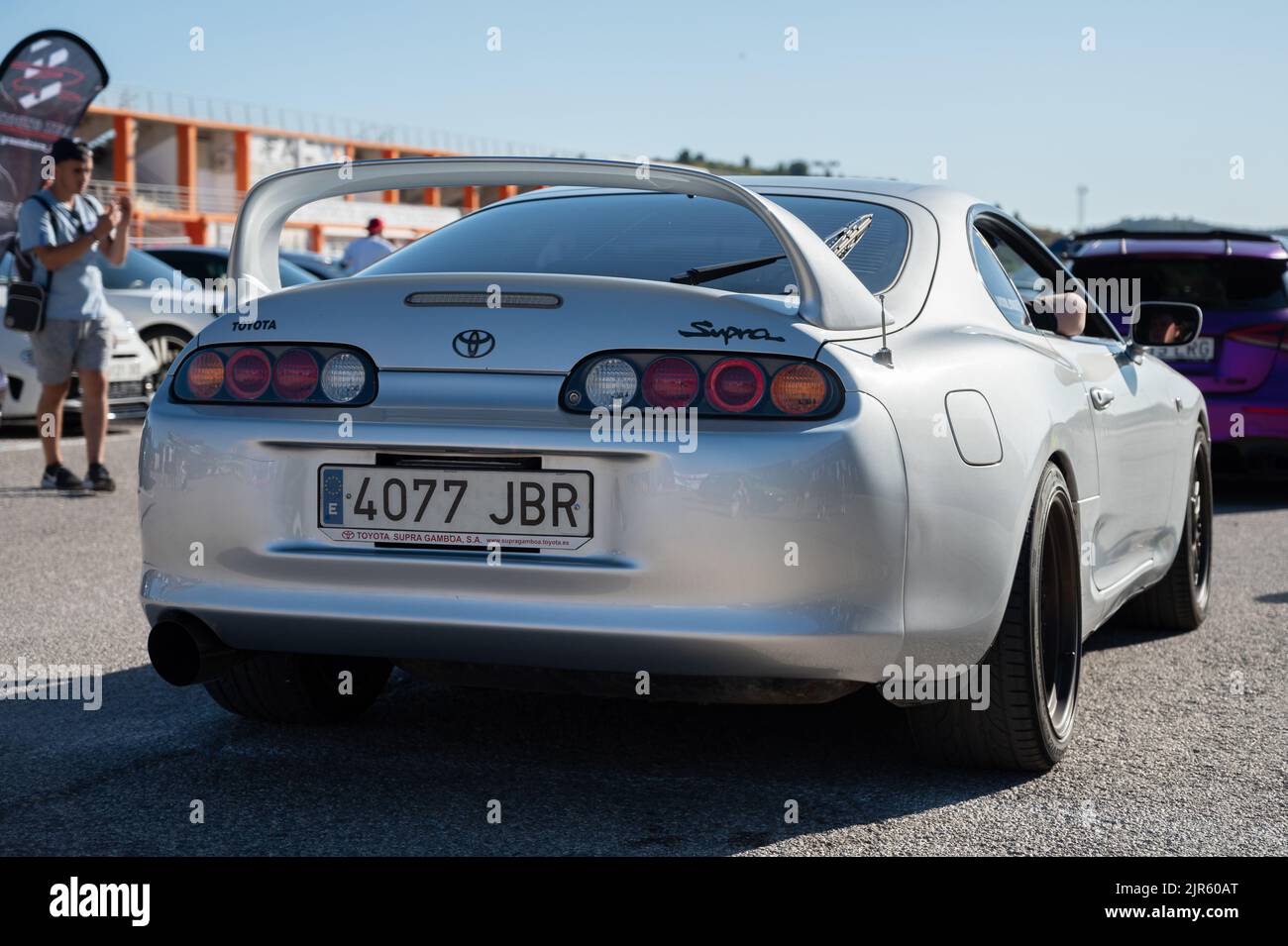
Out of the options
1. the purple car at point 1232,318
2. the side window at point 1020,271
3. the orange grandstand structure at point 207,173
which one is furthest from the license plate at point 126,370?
the orange grandstand structure at point 207,173

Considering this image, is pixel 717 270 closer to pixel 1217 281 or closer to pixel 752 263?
pixel 752 263

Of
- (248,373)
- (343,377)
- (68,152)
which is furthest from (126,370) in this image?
(343,377)

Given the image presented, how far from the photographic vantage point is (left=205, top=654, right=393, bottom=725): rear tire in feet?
13.4

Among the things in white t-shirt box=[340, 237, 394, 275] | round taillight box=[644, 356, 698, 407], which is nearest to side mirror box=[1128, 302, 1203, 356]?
round taillight box=[644, 356, 698, 407]

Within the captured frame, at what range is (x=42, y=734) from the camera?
416cm

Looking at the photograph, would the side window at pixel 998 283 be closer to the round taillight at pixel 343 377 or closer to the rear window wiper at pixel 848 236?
the rear window wiper at pixel 848 236

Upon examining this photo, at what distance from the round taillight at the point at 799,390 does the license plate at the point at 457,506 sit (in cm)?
40

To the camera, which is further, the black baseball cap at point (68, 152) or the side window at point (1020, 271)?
the black baseball cap at point (68, 152)

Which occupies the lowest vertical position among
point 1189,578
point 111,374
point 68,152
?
point 1189,578

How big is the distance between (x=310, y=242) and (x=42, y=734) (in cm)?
7142

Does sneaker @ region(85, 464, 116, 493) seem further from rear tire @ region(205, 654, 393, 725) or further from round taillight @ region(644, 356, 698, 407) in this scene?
round taillight @ region(644, 356, 698, 407)

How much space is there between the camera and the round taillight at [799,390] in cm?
322

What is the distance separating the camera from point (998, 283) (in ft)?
14.1

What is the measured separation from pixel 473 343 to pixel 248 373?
518mm
